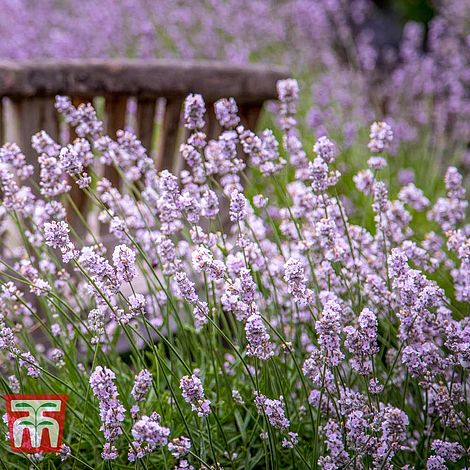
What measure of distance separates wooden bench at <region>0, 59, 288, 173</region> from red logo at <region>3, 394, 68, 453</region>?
5.18 feet

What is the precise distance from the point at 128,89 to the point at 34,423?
2029 mm

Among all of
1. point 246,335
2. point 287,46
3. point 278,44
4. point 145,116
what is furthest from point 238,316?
point 287,46

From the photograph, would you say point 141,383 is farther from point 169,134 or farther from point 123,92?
point 169,134

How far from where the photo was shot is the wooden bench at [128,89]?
3.28 metres

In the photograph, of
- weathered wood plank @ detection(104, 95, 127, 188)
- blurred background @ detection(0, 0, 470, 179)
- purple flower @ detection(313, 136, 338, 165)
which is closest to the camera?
purple flower @ detection(313, 136, 338, 165)

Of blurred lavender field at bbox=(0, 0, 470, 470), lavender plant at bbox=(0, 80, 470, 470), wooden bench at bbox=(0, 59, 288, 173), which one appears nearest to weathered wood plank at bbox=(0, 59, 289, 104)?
wooden bench at bbox=(0, 59, 288, 173)

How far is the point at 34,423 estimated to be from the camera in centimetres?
193

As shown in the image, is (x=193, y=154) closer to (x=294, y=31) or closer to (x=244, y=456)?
(x=244, y=456)

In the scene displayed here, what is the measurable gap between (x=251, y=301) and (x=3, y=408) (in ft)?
3.05

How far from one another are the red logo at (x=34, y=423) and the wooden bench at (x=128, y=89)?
158 centimetres

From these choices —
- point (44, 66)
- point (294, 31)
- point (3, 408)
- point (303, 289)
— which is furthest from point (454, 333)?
point (294, 31)

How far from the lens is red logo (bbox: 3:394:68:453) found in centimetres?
185

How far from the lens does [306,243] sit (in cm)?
229

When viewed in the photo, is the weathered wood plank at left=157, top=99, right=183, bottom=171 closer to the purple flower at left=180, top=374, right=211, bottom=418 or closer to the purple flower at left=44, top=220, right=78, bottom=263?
the purple flower at left=44, top=220, right=78, bottom=263
